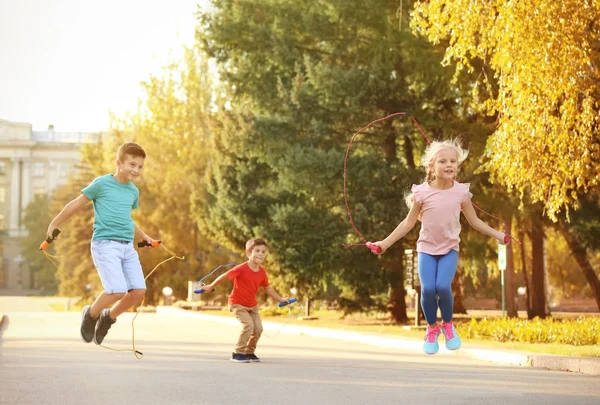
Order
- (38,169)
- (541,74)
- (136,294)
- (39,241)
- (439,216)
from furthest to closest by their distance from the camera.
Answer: (38,169), (39,241), (541,74), (136,294), (439,216)

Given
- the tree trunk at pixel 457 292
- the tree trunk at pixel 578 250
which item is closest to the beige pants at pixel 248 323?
the tree trunk at pixel 578 250

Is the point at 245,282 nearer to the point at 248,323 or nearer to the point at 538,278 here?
the point at 248,323

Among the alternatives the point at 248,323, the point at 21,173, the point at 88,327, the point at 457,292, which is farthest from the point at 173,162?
the point at 21,173

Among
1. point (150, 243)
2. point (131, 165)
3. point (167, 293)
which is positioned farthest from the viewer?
point (167, 293)

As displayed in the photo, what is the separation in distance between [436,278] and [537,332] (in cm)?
1443

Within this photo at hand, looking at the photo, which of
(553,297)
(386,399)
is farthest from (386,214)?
(553,297)

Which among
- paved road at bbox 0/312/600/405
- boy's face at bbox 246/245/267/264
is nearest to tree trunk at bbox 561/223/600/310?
paved road at bbox 0/312/600/405

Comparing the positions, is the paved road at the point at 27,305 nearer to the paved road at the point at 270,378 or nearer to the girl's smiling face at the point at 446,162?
the paved road at the point at 270,378

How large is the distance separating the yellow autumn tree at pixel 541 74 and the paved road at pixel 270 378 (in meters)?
3.63

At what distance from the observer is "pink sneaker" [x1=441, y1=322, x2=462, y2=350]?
7.65 m

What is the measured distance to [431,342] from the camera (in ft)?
26.1

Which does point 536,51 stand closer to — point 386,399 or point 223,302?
point 386,399

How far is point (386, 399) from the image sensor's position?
11.7 meters

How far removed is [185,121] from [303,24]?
1825cm
